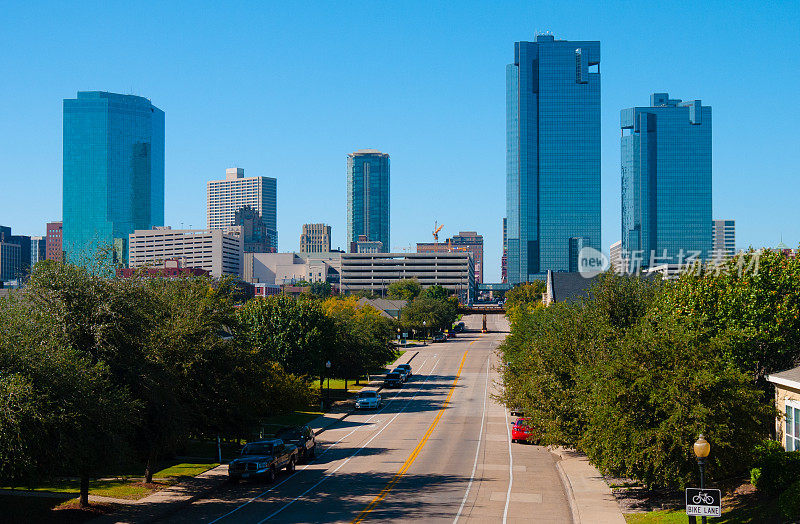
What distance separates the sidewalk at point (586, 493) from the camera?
23.8m

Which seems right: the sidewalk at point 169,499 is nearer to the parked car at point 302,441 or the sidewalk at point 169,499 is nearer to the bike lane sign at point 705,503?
the parked car at point 302,441

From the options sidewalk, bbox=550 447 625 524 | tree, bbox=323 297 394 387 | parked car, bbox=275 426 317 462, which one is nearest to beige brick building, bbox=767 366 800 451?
sidewalk, bbox=550 447 625 524

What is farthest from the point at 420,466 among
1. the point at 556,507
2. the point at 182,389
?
the point at 182,389

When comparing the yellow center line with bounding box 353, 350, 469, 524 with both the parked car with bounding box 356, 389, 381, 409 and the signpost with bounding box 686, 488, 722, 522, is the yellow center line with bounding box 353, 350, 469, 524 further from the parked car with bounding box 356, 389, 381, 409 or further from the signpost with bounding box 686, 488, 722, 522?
the signpost with bounding box 686, 488, 722, 522

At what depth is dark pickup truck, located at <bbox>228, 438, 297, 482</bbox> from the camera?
29.7 meters

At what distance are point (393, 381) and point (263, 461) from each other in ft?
142

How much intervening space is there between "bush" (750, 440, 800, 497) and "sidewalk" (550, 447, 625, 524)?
421 centimetres

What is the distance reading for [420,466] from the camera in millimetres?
33562

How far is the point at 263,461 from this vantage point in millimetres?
30078

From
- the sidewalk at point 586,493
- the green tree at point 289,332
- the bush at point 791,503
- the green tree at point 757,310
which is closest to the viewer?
the bush at point 791,503

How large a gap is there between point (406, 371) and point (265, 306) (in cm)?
2570

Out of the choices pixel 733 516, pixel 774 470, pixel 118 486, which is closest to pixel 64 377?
pixel 118 486

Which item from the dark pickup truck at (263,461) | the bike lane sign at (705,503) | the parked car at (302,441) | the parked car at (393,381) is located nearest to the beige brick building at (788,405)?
the bike lane sign at (705,503)

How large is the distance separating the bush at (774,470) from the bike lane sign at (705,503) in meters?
4.60
